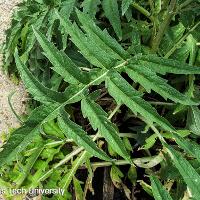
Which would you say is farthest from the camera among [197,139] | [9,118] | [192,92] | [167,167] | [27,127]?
[9,118]

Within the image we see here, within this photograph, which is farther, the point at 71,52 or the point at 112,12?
the point at 71,52

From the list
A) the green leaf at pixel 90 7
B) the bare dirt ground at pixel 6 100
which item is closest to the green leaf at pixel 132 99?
the green leaf at pixel 90 7

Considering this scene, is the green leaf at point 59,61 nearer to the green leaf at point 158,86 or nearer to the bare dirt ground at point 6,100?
the green leaf at point 158,86

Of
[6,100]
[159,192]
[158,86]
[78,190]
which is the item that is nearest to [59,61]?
[158,86]

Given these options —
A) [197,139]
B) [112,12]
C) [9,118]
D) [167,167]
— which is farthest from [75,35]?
[9,118]

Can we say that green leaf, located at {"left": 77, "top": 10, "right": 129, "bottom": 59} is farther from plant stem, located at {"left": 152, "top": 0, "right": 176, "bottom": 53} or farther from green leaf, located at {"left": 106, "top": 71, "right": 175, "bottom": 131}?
plant stem, located at {"left": 152, "top": 0, "right": 176, "bottom": 53}

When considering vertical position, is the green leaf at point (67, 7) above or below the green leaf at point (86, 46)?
above

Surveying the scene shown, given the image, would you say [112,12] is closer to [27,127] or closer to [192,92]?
[192,92]
